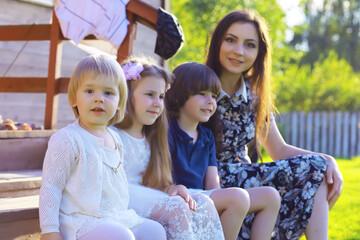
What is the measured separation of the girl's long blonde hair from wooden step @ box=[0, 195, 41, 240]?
1.76 ft

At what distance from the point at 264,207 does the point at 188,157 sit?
0.48 meters

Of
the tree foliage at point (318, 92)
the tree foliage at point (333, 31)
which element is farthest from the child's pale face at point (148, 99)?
the tree foliage at point (333, 31)

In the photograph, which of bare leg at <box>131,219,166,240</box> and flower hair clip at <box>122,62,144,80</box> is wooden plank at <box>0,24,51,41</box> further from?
bare leg at <box>131,219,166,240</box>

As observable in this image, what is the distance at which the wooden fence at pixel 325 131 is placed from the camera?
15762mm

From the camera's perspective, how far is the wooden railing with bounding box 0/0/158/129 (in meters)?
4.18

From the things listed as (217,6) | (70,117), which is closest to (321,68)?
(217,6)

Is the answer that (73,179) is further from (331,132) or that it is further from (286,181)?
(331,132)

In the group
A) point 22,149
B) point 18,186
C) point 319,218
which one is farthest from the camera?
point 22,149

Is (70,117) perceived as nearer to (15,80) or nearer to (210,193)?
(15,80)

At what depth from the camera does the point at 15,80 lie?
4559 millimetres

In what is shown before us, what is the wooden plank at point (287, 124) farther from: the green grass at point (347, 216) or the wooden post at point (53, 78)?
the wooden post at point (53, 78)

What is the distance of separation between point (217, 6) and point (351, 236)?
11234mm

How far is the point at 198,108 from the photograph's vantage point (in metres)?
2.86

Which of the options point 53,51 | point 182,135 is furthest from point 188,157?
point 53,51
